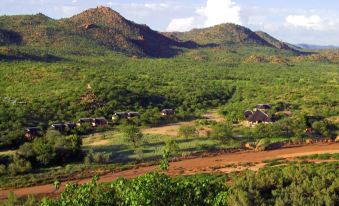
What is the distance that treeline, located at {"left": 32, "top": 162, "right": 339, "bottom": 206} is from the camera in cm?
1174

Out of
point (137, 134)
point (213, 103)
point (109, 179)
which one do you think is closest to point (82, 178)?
point (109, 179)

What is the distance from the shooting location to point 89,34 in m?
131

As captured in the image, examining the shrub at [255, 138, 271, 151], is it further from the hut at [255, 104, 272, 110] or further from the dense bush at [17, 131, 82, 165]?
the hut at [255, 104, 272, 110]

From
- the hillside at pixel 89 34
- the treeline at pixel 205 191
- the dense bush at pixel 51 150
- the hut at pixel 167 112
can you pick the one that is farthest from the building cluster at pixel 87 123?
the hillside at pixel 89 34

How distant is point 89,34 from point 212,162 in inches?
3859

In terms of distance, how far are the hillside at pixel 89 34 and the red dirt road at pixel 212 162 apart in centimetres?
7767

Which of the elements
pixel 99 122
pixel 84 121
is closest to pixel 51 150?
pixel 84 121

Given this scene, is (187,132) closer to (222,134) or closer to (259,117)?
(222,134)

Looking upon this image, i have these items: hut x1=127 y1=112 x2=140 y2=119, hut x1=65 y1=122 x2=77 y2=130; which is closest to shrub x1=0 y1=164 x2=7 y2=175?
hut x1=65 y1=122 x2=77 y2=130

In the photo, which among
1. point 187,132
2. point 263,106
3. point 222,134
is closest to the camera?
point 222,134

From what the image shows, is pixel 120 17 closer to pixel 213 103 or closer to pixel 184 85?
pixel 184 85

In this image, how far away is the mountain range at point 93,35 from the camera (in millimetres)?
115812

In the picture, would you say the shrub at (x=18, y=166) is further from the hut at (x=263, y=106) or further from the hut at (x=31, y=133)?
the hut at (x=263, y=106)

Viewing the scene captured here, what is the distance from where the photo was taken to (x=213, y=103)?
6806 centimetres
